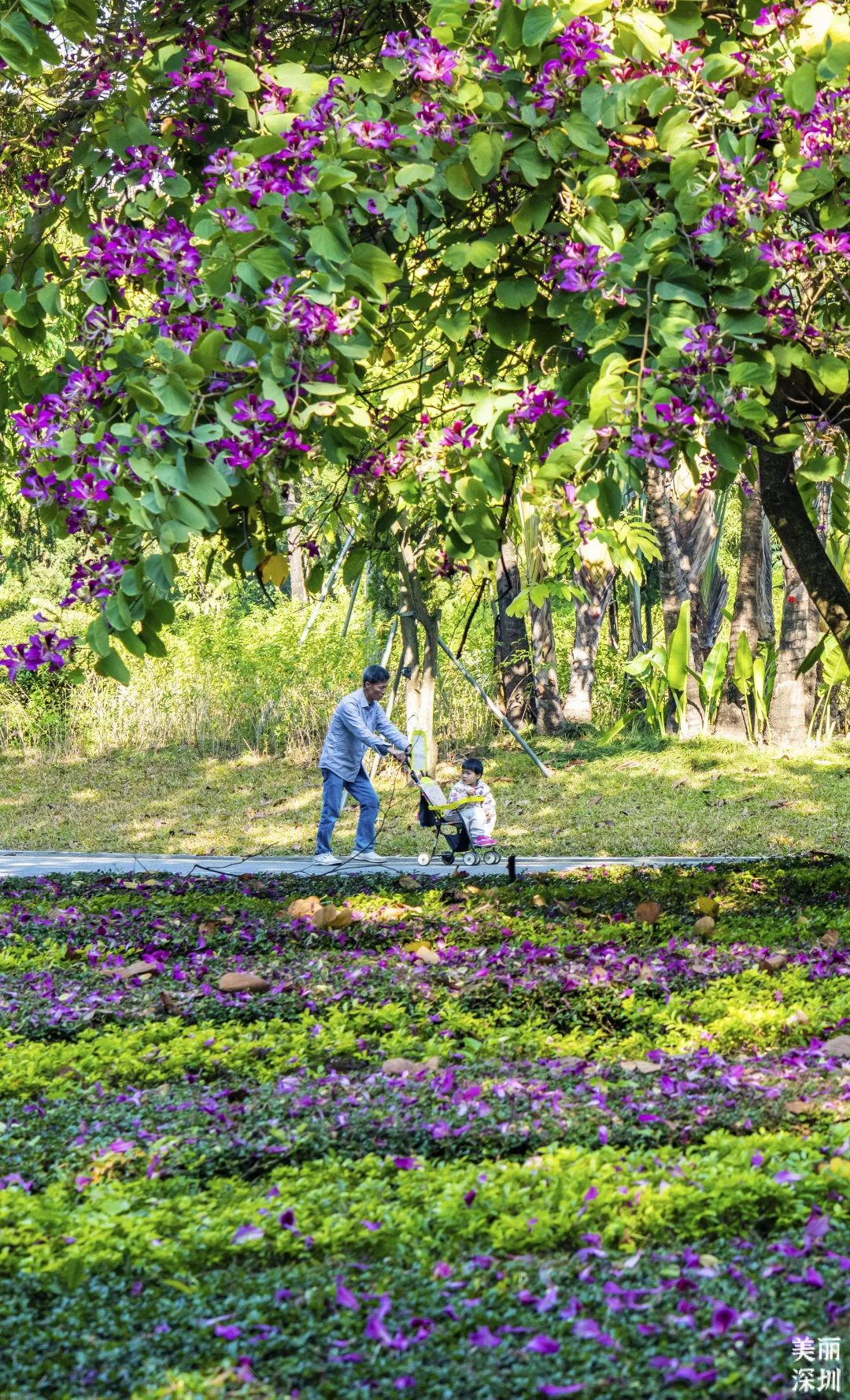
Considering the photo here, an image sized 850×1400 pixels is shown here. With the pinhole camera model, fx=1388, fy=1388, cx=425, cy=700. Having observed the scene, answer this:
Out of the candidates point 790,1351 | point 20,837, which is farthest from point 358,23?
point 20,837

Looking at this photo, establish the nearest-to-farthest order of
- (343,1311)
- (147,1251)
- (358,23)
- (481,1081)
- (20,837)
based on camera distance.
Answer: (343,1311), (147,1251), (481,1081), (358,23), (20,837)

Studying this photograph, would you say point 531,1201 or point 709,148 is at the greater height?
point 709,148

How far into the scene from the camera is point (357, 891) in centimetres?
675

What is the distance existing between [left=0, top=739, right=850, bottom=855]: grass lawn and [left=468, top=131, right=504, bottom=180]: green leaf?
7167 mm

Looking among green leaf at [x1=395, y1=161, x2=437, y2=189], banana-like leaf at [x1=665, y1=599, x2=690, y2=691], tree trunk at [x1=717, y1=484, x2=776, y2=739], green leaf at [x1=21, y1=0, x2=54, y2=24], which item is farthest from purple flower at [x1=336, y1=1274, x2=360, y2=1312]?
tree trunk at [x1=717, y1=484, x2=776, y2=739]

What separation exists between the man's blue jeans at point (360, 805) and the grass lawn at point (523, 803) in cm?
96

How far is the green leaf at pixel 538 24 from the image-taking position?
11.7 feet

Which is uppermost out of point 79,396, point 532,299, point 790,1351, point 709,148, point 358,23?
point 358,23

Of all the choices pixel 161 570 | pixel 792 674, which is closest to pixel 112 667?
pixel 161 570

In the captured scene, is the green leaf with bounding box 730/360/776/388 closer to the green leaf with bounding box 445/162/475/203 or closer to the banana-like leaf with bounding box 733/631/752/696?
the green leaf with bounding box 445/162/475/203

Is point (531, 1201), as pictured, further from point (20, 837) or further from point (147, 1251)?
point (20, 837)

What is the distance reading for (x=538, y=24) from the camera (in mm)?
3590

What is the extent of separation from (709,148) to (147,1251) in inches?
125

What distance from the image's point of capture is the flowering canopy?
3.67m
